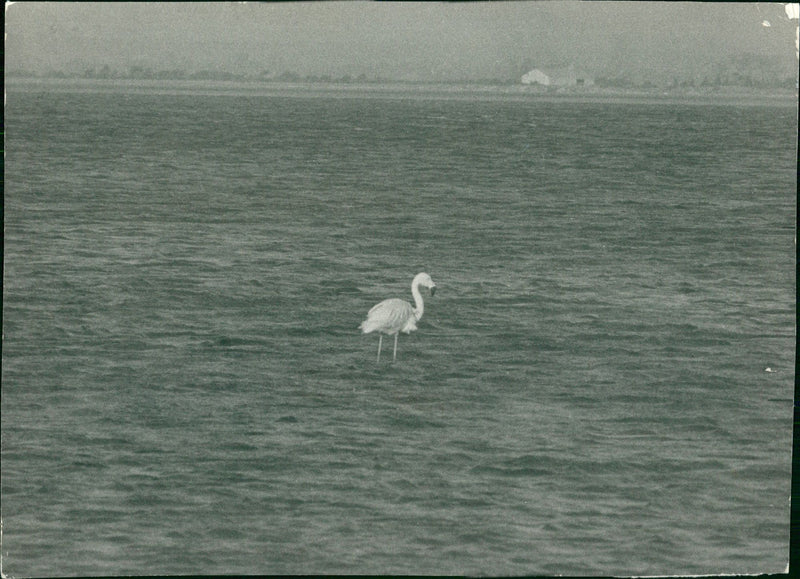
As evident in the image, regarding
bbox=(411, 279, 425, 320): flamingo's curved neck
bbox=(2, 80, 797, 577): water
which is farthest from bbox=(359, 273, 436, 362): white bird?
bbox=(2, 80, 797, 577): water

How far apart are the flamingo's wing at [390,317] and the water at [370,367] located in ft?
1.56

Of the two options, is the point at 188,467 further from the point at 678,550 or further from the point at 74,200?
the point at 74,200

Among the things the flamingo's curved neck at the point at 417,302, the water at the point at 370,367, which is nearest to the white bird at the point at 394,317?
the flamingo's curved neck at the point at 417,302

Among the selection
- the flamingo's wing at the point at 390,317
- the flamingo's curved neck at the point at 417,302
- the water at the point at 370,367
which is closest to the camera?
the water at the point at 370,367

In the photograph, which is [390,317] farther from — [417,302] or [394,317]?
[417,302]

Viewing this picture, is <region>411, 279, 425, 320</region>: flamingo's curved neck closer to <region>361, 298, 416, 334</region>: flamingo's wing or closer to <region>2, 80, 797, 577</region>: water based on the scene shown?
<region>361, 298, 416, 334</region>: flamingo's wing

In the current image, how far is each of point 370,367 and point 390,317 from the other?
722 mm

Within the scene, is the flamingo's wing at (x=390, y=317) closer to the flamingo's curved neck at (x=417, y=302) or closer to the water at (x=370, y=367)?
the flamingo's curved neck at (x=417, y=302)

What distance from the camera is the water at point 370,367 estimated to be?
11.9 metres

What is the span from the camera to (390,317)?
16.7 meters

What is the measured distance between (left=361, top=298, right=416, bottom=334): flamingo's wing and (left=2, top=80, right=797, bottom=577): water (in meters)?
0.48

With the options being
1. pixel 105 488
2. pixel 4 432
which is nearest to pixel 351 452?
pixel 105 488

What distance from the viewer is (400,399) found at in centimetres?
1516

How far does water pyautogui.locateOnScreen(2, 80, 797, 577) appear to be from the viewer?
11.9 m
